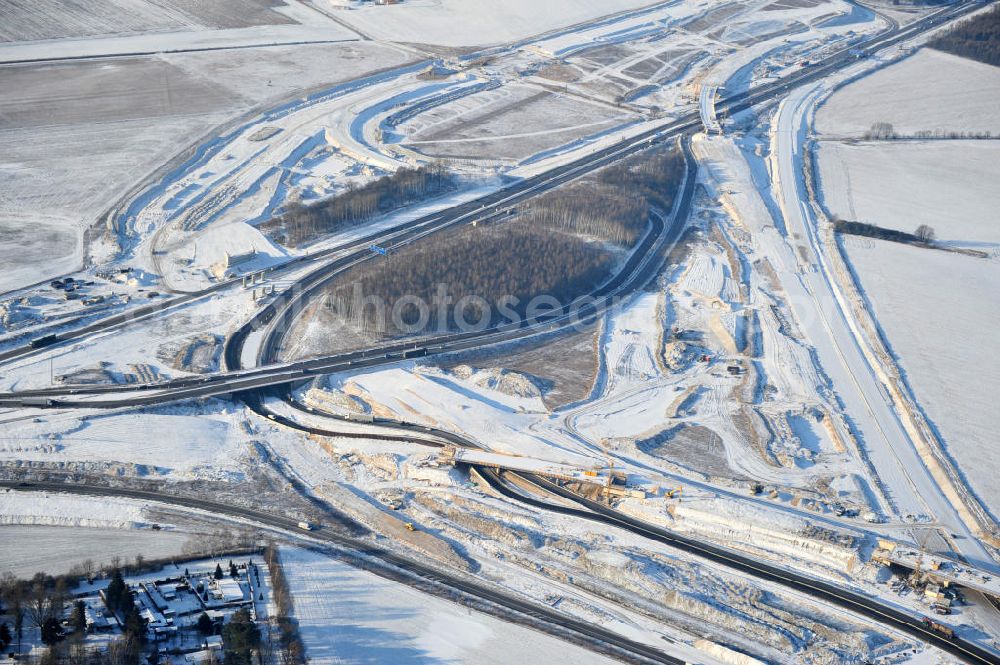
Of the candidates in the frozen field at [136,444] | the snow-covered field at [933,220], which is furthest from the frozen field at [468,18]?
the frozen field at [136,444]

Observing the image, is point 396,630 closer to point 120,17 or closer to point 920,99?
point 920,99

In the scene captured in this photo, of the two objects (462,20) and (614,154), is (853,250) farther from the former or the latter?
(462,20)

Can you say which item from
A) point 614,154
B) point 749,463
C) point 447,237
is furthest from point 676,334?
point 614,154

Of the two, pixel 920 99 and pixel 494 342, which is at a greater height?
pixel 920 99

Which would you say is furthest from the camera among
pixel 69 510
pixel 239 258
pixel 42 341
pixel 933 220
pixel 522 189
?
pixel 522 189

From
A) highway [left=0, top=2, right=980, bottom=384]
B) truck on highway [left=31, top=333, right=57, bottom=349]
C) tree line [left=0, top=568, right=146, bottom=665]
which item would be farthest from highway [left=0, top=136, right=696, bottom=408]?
tree line [left=0, top=568, right=146, bottom=665]

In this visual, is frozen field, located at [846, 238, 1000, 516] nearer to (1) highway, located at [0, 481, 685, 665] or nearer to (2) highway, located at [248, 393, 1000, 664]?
(2) highway, located at [248, 393, 1000, 664]

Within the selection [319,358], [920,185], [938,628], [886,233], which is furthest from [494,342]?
[920,185]
